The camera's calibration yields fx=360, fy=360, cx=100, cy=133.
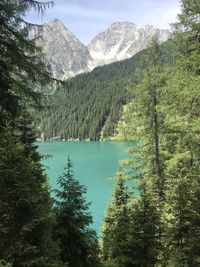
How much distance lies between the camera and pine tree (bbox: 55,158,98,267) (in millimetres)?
12320

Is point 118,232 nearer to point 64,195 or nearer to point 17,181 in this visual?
point 64,195

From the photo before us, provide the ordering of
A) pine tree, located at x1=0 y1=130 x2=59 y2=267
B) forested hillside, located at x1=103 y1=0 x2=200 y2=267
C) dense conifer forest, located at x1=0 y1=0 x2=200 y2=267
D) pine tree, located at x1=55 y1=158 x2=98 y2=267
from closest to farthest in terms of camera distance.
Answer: pine tree, located at x1=0 y1=130 x2=59 y2=267, dense conifer forest, located at x1=0 y1=0 x2=200 y2=267, forested hillside, located at x1=103 y1=0 x2=200 y2=267, pine tree, located at x1=55 y1=158 x2=98 y2=267

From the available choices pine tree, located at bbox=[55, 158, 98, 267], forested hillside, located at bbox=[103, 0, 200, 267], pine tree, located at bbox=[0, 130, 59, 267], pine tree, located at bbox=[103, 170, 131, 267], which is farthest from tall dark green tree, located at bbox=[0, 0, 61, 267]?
pine tree, located at bbox=[103, 170, 131, 267]

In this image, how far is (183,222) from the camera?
39.0 ft

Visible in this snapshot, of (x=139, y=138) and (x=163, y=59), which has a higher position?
(x=163, y=59)

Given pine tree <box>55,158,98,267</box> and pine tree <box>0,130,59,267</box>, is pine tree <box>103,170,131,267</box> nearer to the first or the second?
pine tree <box>55,158,98,267</box>

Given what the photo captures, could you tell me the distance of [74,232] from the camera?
12523 mm

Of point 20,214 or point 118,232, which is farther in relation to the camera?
point 118,232

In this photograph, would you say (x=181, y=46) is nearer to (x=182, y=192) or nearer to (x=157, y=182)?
(x=182, y=192)

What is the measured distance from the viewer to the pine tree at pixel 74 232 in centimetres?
1232

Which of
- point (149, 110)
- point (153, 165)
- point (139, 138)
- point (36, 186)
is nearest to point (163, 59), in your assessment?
point (149, 110)

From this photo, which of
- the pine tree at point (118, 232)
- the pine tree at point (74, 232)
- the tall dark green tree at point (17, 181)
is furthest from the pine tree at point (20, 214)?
the pine tree at point (118, 232)

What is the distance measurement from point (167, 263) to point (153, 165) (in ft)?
33.9

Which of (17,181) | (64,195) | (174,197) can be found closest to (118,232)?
(64,195)
